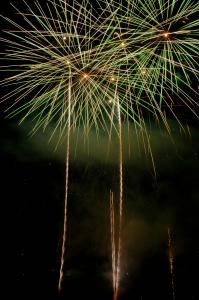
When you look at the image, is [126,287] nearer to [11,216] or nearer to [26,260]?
[26,260]

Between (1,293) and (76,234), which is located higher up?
(76,234)

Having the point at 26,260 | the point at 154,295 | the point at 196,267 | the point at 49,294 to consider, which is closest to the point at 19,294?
the point at 49,294

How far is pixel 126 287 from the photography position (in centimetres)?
19312

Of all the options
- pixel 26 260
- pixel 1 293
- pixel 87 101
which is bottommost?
pixel 87 101

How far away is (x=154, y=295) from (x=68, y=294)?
34350 millimetres

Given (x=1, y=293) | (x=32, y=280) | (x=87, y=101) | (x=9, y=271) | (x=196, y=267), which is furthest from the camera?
(x=196, y=267)

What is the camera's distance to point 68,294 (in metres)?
182

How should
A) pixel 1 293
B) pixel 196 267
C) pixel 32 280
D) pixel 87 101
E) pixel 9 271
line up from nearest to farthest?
pixel 87 101 → pixel 1 293 → pixel 9 271 → pixel 32 280 → pixel 196 267

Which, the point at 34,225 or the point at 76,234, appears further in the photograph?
the point at 76,234

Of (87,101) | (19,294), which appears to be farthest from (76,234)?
(87,101)

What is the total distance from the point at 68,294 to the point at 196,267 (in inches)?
2120

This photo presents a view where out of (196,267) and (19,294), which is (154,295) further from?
(19,294)

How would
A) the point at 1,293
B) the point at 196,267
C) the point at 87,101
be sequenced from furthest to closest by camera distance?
the point at 196,267 < the point at 1,293 < the point at 87,101

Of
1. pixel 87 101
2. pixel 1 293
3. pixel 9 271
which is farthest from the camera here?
pixel 9 271
